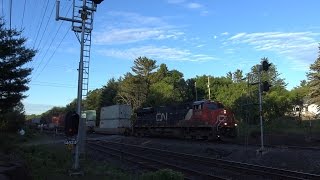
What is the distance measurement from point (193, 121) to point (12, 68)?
15.6 metres

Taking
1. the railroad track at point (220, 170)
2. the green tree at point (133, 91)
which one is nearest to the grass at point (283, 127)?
the railroad track at point (220, 170)

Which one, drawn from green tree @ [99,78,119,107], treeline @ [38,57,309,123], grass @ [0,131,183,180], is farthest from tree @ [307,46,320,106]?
green tree @ [99,78,119,107]

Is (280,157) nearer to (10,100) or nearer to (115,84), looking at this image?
(10,100)

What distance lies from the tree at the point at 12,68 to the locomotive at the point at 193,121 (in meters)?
13.7

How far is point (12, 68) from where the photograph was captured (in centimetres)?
3647

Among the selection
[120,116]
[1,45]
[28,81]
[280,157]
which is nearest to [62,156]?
[280,157]

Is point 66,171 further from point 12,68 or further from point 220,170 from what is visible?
point 12,68

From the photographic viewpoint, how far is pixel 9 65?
3603 cm

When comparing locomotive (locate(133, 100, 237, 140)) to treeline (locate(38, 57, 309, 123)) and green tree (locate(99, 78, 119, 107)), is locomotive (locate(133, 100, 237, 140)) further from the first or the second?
green tree (locate(99, 78, 119, 107))

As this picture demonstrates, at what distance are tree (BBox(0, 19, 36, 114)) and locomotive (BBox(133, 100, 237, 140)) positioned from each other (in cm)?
1375

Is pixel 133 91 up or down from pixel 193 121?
up

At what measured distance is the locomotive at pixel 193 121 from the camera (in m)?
35.8

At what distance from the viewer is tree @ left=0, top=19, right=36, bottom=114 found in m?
35.2

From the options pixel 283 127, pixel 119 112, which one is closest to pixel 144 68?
pixel 119 112
